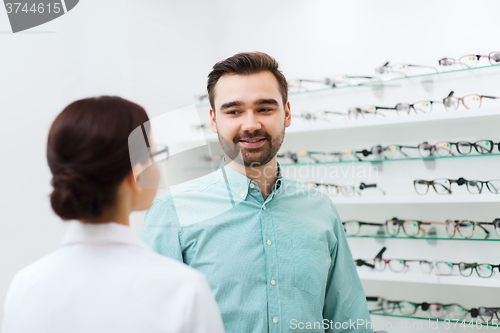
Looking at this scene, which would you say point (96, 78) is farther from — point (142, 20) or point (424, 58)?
point (424, 58)

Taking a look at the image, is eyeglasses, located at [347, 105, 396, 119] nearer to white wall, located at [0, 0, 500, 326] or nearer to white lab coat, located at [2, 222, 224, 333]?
white wall, located at [0, 0, 500, 326]

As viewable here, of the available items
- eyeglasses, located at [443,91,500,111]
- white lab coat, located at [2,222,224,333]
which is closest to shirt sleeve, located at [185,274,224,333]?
white lab coat, located at [2,222,224,333]

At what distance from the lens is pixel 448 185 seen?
2.06 meters

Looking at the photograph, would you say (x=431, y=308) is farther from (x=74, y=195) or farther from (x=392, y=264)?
(x=74, y=195)

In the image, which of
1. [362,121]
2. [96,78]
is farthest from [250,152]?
[96,78]

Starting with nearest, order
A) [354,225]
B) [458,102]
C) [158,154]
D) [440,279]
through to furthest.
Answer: [158,154] → [440,279] → [458,102] → [354,225]

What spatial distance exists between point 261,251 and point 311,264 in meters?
0.14

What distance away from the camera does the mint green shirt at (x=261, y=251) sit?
1.05 meters

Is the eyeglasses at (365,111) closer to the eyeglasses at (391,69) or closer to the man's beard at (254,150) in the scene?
the eyeglasses at (391,69)

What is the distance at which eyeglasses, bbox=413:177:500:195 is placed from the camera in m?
1.98

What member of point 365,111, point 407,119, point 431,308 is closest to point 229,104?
point 407,119

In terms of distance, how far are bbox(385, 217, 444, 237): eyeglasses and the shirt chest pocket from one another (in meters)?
1.12

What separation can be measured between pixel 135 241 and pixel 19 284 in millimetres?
163

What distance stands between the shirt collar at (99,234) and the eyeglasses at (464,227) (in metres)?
1.85
